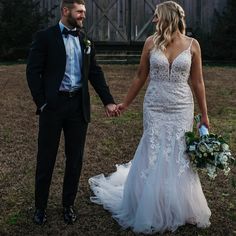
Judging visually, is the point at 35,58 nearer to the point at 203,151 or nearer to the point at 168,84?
the point at 168,84

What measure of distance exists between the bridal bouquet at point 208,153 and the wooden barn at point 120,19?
51.2ft

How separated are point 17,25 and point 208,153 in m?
15.2

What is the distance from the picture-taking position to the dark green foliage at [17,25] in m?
19.2

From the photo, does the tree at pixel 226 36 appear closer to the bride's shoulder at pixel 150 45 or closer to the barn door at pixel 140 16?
the barn door at pixel 140 16

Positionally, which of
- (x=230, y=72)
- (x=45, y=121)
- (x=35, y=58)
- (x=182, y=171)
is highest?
(x=35, y=58)

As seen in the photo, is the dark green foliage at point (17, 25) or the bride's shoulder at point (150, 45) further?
the dark green foliage at point (17, 25)

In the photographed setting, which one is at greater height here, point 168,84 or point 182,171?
point 168,84

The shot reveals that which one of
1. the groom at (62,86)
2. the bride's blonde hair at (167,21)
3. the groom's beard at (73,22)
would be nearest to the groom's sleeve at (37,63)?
the groom at (62,86)

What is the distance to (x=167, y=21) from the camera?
16.2ft

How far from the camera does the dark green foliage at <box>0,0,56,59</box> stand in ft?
62.8

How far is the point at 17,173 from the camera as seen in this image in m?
6.86

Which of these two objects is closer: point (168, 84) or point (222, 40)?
point (168, 84)

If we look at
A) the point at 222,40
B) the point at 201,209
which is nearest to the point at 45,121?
the point at 201,209

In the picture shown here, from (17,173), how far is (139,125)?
3.32m
